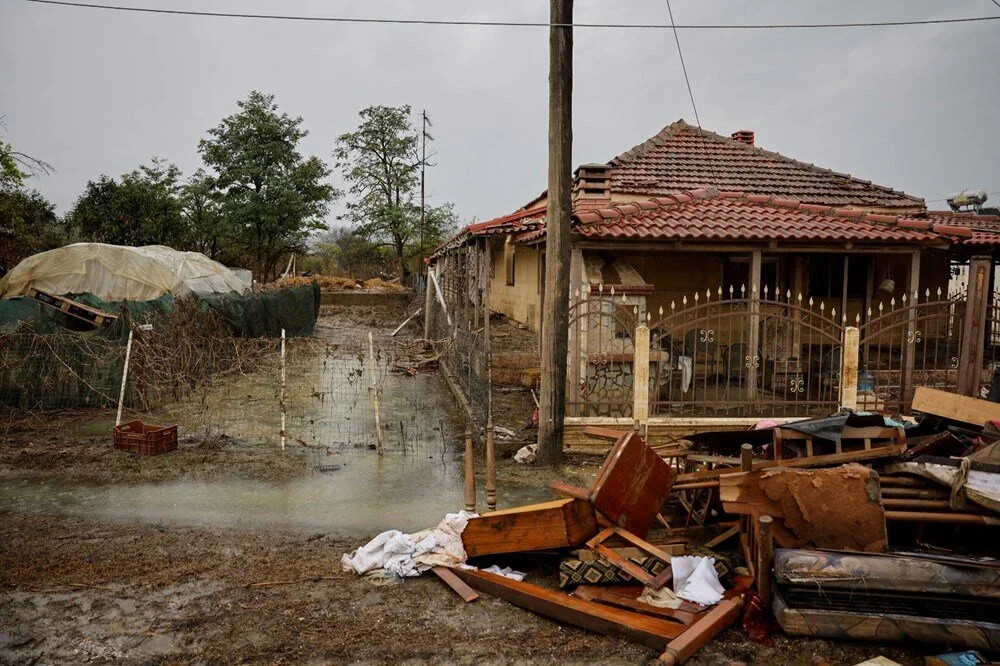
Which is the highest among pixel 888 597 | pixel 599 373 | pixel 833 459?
pixel 599 373

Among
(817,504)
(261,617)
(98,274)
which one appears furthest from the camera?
(98,274)

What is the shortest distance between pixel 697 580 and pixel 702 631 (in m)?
0.63

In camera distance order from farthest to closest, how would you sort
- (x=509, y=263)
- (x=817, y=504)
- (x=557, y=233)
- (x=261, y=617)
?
(x=509, y=263) → (x=557, y=233) → (x=817, y=504) → (x=261, y=617)

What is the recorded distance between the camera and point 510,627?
4773 mm

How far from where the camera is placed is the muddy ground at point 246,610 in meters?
4.39

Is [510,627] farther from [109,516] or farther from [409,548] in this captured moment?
[109,516]

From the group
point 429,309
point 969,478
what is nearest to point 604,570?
point 969,478

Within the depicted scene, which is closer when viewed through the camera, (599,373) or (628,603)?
(628,603)

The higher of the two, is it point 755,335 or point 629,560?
point 755,335

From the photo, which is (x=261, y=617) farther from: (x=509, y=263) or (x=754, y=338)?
(x=509, y=263)

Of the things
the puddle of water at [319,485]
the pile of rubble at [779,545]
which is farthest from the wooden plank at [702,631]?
the puddle of water at [319,485]

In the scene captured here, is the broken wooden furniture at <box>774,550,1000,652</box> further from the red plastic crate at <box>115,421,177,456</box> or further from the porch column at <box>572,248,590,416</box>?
the red plastic crate at <box>115,421,177,456</box>

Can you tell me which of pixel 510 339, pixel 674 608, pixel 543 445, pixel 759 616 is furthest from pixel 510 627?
pixel 510 339

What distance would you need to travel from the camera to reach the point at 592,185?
13.6m
